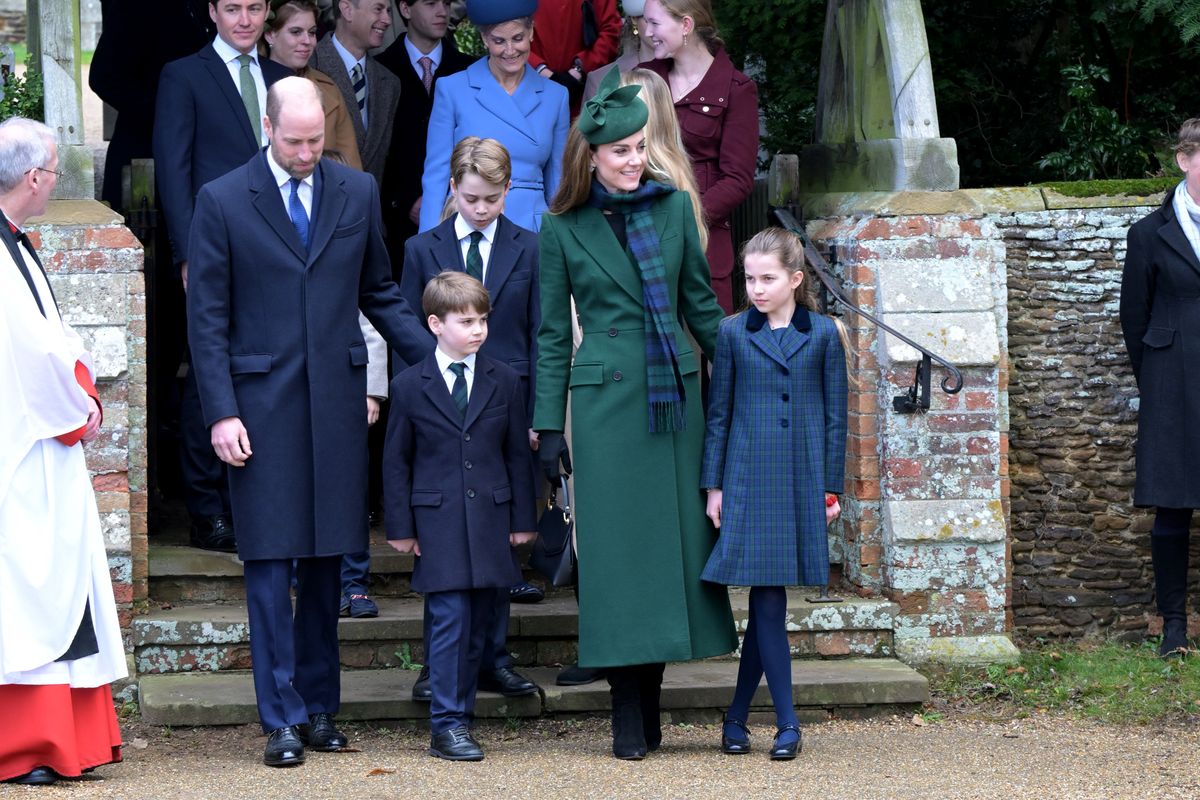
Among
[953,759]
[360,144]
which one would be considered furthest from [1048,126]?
[953,759]

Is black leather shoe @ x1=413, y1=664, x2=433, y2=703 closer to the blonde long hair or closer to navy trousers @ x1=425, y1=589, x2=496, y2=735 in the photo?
navy trousers @ x1=425, y1=589, x2=496, y2=735

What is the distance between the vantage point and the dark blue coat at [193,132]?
21.1 feet

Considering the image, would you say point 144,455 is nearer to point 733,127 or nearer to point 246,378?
point 246,378

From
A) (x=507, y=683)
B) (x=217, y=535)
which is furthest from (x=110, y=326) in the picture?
(x=507, y=683)

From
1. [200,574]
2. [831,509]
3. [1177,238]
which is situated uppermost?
[1177,238]

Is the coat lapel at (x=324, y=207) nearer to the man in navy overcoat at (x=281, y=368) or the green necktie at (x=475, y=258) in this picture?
the man in navy overcoat at (x=281, y=368)

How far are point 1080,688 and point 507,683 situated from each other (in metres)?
2.14

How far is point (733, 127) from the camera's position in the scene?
6.68 metres

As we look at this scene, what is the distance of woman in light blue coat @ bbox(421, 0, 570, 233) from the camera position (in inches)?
257

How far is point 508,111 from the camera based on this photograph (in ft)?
21.5

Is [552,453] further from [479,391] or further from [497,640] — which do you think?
[497,640]

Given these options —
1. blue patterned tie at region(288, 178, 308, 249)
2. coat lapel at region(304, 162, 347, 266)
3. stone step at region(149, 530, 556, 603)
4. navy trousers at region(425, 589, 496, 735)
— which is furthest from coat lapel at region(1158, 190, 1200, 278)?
blue patterned tie at region(288, 178, 308, 249)

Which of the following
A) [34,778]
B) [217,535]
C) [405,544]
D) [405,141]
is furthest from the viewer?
[405,141]

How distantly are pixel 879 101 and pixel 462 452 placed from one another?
2.78 meters
